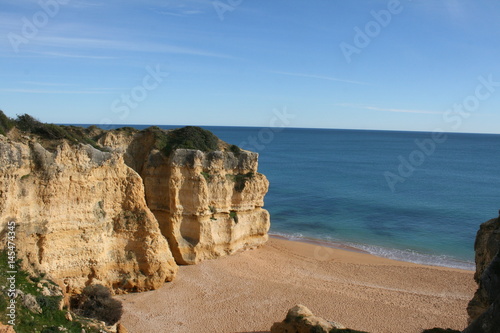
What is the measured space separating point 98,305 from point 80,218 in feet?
10.6

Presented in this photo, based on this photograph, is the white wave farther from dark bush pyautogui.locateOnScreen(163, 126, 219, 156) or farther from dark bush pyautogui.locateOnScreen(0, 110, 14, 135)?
dark bush pyautogui.locateOnScreen(0, 110, 14, 135)

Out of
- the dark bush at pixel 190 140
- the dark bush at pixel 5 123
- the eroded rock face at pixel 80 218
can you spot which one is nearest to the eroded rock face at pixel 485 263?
the eroded rock face at pixel 80 218

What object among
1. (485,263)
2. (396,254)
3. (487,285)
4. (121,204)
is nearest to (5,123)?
(121,204)

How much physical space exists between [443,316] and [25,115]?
63.0 feet

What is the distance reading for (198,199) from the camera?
21.5m

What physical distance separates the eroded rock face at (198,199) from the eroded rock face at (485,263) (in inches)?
525

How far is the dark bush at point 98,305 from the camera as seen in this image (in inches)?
553

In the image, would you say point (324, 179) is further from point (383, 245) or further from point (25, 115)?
point (25, 115)

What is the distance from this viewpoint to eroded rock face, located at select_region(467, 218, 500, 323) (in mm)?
9648

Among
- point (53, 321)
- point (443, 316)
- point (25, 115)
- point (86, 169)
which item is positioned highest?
point (25, 115)

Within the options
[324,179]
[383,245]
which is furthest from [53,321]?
[324,179]

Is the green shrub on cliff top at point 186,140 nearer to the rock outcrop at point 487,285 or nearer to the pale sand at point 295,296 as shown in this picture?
the pale sand at point 295,296

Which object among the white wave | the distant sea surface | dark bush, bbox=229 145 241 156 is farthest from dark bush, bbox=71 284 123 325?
the white wave

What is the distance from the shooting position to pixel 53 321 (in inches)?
429
